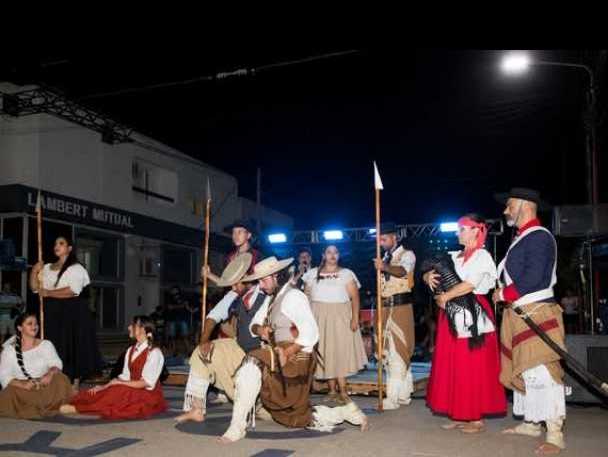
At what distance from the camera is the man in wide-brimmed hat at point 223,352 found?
Answer: 480cm

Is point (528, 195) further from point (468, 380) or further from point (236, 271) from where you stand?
point (236, 271)

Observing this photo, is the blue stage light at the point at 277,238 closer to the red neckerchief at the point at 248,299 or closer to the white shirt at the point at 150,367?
the white shirt at the point at 150,367

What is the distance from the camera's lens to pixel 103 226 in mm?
15367

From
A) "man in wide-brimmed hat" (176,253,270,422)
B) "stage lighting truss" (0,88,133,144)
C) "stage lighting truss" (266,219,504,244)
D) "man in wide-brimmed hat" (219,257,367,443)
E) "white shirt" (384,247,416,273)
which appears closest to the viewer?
"man in wide-brimmed hat" (219,257,367,443)

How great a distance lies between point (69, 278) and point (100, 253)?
32.5ft

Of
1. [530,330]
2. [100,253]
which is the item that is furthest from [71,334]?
[100,253]

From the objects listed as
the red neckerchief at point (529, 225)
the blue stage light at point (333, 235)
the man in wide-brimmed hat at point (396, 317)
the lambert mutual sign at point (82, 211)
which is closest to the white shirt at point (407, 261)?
the man in wide-brimmed hat at point (396, 317)

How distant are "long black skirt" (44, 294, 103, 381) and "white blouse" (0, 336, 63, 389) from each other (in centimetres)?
63

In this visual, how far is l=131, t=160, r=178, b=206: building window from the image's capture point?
17.5m

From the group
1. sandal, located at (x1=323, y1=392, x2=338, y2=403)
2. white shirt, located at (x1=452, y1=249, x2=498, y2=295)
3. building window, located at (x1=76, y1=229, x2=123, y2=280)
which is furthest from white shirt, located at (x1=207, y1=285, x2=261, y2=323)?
building window, located at (x1=76, y1=229, x2=123, y2=280)

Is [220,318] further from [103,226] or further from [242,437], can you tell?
[103,226]

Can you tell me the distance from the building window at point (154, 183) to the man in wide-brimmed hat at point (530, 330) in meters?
13.8

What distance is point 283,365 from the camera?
4543mm

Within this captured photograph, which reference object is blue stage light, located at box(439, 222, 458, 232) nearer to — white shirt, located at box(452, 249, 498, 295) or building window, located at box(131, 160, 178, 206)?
building window, located at box(131, 160, 178, 206)
